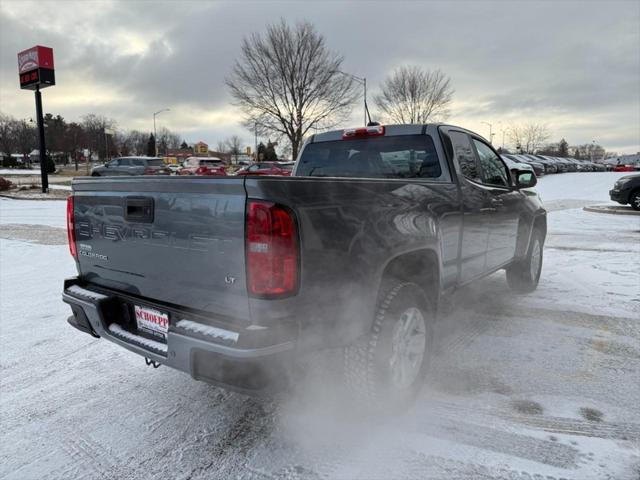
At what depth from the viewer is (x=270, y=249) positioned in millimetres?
2021

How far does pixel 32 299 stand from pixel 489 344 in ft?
15.5

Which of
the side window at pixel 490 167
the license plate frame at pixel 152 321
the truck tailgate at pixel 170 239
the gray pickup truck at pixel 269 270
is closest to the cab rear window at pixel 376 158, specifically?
the gray pickup truck at pixel 269 270

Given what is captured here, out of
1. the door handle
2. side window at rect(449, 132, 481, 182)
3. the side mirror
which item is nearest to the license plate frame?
the door handle

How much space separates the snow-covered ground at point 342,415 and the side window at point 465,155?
143 cm

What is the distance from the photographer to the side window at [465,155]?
376cm

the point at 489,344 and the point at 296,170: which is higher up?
the point at 296,170

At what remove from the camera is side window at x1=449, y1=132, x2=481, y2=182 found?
376 centimetres

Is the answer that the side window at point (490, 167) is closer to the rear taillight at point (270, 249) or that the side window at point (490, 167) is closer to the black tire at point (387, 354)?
the black tire at point (387, 354)

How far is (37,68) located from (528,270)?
77.0 feet

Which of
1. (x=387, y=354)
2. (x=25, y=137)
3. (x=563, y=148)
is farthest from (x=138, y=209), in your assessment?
(x=563, y=148)

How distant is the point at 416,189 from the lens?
2.92 m

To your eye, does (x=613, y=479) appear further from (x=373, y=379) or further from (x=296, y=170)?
(x=296, y=170)

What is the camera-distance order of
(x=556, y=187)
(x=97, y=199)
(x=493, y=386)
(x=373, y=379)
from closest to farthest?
(x=373, y=379), (x=97, y=199), (x=493, y=386), (x=556, y=187)

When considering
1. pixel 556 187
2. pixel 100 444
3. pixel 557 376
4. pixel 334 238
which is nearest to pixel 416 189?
pixel 334 238
